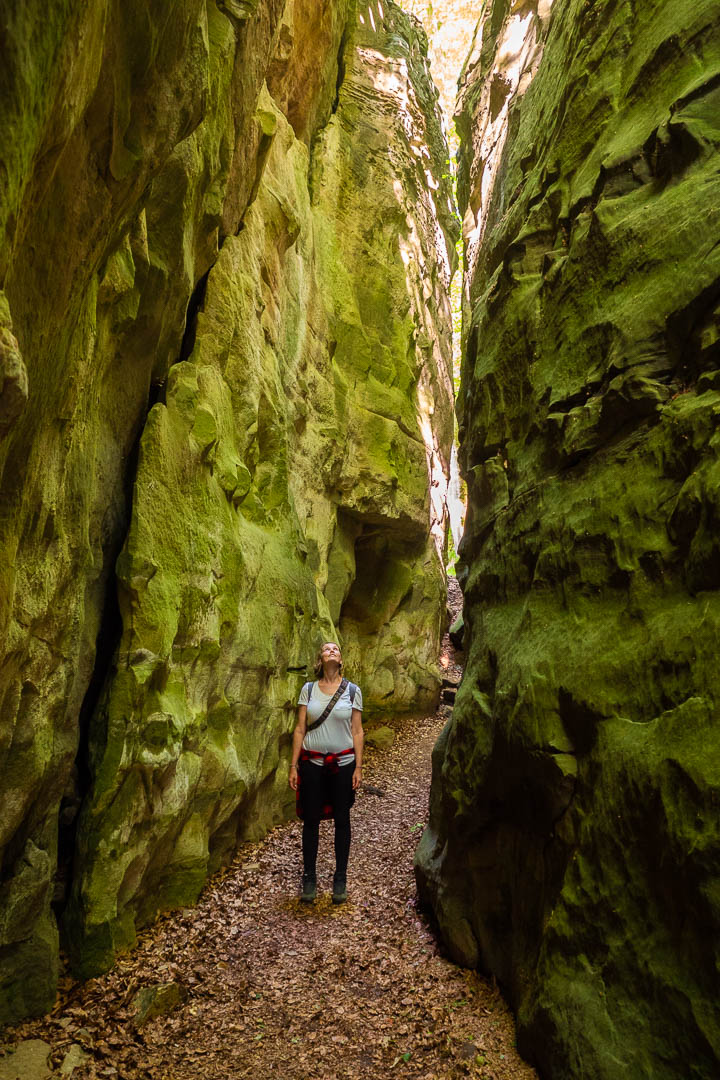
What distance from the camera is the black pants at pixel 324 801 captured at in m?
5.86

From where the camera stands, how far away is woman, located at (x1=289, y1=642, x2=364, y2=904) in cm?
586

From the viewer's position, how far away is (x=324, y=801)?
596cm

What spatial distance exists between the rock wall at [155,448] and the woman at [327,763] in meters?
1.04

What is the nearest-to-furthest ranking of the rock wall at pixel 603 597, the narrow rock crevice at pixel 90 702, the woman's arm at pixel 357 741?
the rock wall at pixel 603 597 → the narrow rock crevice at pixel 90 702 → the woman's arm at pixel 357 741

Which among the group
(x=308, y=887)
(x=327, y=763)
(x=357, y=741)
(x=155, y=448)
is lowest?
(x=308, y=887)

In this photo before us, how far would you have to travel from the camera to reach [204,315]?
7191 mm

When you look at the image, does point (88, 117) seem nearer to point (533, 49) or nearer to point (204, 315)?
point (204, 315)

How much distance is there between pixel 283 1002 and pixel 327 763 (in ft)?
5.82

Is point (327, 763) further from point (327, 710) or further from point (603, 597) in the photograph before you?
point (603, 597)

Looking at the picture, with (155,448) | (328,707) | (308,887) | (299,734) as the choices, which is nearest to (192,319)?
(155,448)

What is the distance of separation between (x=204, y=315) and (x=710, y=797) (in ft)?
21.1

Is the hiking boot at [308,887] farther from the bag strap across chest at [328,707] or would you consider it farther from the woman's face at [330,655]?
the woman's face at [330,655]

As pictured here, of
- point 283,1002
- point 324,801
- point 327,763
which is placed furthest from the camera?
point 324,801

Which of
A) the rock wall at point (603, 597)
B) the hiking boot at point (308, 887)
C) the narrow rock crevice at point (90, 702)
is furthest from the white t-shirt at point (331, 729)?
the narrow rock crevice at point (90, 702)
